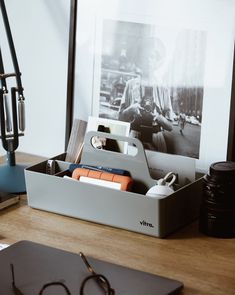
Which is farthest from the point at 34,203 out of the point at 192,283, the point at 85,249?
the point at 192,283

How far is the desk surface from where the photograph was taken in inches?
46.2

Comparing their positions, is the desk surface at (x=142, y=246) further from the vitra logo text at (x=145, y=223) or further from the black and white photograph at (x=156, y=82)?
the black and white photograph at (x=156, y=82)

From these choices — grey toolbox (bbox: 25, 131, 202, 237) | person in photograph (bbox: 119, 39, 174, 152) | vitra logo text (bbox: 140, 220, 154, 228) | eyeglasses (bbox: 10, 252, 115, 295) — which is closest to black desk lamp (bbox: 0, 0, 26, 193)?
grey toolbox (bbox: 25, 131, 202, 237)

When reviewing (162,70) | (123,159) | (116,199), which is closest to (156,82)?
(162,70)

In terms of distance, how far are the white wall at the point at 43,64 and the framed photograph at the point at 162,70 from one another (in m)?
0.06

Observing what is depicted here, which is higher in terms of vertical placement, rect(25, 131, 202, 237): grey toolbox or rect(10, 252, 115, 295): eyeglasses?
rect(25, 131, 202, 237): grey toolbox

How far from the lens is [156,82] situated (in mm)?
1557

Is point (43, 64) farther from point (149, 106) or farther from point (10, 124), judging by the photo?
point (149, 106)

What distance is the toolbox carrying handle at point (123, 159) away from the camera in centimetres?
142

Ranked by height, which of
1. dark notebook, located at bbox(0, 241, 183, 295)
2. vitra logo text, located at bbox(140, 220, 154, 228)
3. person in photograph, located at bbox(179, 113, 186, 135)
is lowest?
dark notebook, located at bbox(0, 241, 183, 295)

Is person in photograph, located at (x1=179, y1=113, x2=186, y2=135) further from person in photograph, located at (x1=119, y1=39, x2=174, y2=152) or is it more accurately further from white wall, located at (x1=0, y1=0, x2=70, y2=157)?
white wall, located at (x1=0, y1=0, x2=70, y2=157)

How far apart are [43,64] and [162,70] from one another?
0.37 meters

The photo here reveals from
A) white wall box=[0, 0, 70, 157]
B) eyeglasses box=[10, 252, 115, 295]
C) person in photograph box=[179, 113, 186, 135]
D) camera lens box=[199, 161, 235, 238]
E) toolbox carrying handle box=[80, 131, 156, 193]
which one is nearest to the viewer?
eyeglasses box=[10, 252, 115, 295]

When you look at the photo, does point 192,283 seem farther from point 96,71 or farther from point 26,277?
point 96,71
